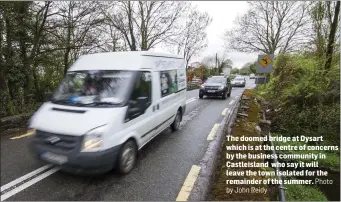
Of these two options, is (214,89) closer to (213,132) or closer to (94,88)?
(213,132)

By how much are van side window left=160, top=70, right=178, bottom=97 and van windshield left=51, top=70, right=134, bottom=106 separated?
1367 millimetres

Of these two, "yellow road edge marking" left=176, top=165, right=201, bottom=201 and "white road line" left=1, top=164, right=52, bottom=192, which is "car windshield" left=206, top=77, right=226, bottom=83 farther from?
"white road line" left=1, top=164, right=52, bottom=192

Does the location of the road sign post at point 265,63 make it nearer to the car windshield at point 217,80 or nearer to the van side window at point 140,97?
the car windshield at point 217,80

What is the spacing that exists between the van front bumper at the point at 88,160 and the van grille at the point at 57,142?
1.5 inches

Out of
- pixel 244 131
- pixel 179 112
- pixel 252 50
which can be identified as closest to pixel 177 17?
pixel 252 50

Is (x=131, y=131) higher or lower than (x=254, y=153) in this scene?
higher

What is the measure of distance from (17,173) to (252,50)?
98.6 ft

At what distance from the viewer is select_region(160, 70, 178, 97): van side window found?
578 cm

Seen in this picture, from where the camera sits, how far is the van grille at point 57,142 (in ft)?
11.6

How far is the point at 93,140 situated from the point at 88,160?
32cm

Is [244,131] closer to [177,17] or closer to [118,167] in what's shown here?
[118,167]

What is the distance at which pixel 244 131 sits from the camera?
19.2 feet

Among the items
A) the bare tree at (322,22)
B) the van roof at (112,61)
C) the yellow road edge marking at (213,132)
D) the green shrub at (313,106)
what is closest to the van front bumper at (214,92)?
the green shrub at (313,106)

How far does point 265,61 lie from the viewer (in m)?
12.6
